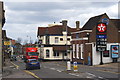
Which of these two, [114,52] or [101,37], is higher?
[101,37]

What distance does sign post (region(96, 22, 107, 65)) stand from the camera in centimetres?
4306

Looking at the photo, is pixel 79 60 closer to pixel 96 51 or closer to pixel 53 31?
pixel 96 51

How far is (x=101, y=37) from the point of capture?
143 ft

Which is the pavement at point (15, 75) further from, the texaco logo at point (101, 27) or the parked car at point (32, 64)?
the texaco logo at point (101, 27)

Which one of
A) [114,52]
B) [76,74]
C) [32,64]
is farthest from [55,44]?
[76,74]

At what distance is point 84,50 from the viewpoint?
47469mm

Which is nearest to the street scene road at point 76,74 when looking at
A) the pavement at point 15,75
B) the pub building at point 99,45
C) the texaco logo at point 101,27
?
the pavement at point 15,75

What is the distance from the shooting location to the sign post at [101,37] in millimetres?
43062

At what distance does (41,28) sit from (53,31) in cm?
624

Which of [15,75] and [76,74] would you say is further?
[15,75]

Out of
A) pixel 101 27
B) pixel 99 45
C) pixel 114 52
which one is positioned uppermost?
pixel 101 27

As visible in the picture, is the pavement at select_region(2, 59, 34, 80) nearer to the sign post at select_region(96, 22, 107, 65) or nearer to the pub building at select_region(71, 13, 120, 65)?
the pub building at select_region(71, 13, 120, 65)

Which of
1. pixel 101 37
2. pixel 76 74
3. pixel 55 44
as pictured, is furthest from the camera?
pixel 55 44

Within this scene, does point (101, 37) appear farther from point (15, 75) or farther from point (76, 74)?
point (15, 75)
